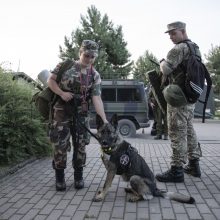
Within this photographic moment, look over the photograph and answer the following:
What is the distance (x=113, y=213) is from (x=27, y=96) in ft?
14.9

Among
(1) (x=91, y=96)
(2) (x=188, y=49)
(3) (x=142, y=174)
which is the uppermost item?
(2) (x=188, y=49)

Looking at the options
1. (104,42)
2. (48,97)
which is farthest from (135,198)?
(104,42)

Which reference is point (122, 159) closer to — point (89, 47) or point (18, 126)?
point (89, 47)

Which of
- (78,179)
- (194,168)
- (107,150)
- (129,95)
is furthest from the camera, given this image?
(129,95)

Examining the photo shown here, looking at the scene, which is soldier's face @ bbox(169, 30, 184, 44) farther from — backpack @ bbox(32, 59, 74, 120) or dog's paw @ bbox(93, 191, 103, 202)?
dog's paw @ bbox(93, 191, 103, 202)

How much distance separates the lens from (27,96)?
343 inches

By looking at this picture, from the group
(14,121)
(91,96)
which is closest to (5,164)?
(14,121)

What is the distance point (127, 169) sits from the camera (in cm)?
533

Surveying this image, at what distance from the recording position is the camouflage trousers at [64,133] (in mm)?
5785

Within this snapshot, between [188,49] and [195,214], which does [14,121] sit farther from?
[195,214]

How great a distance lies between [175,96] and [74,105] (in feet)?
4.94

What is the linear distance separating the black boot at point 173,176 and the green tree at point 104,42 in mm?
28673

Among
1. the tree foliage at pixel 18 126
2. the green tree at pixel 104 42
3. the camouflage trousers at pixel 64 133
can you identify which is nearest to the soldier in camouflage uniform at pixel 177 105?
the camouflage trousers at pixel 64 133

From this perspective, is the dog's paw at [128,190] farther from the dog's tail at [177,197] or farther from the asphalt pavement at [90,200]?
the dog's tail at [177,197]
